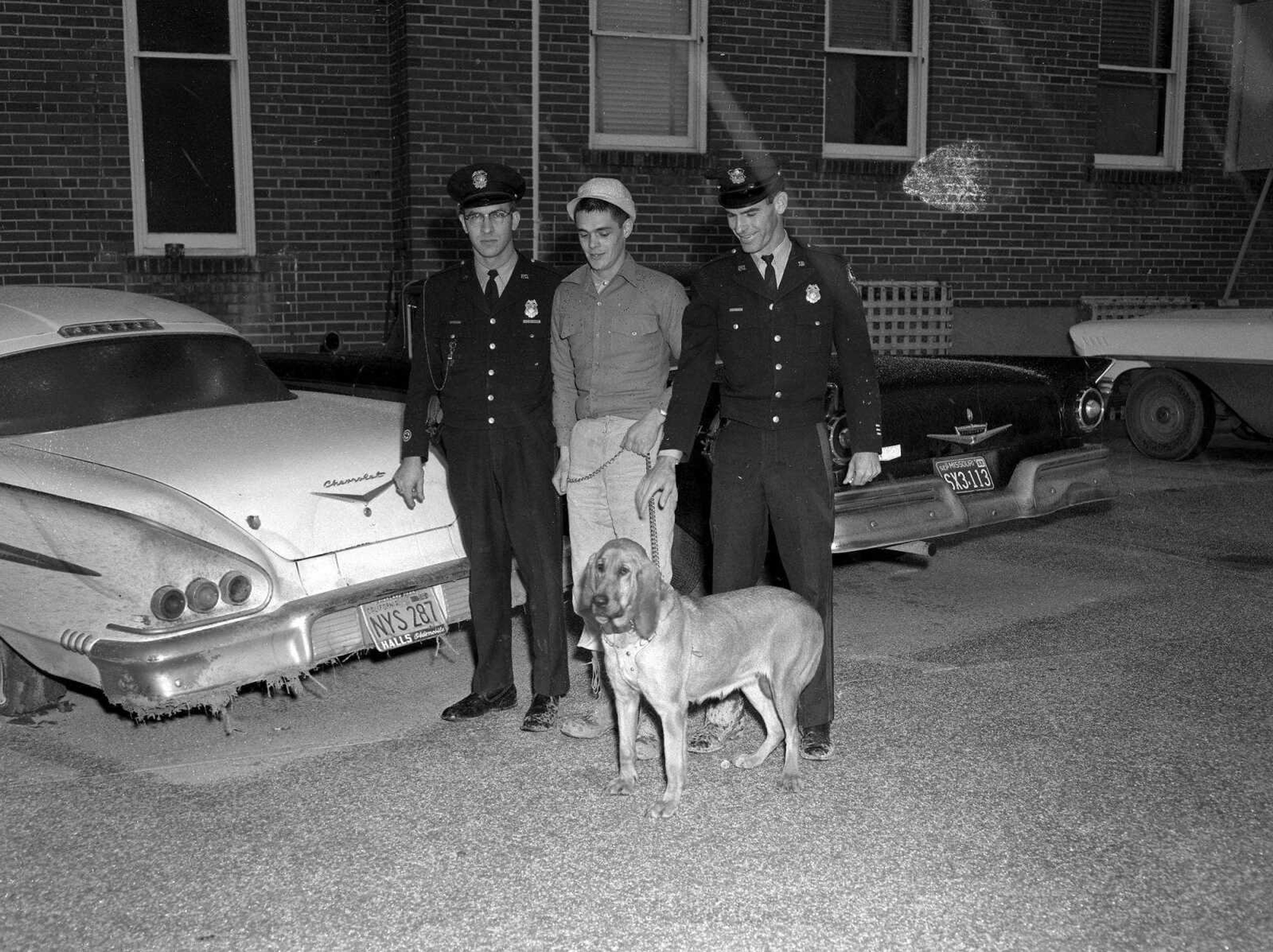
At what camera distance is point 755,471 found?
14.8 feet

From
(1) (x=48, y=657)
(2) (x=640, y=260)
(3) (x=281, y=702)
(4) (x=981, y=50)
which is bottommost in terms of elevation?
(3) (x=281, y=702)

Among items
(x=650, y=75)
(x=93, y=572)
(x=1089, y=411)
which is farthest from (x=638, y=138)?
(x=93, y=572)

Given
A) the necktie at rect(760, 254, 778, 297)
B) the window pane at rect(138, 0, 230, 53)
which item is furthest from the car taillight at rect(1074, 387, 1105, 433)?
the window pane at rect(138, 0, 230, 53)

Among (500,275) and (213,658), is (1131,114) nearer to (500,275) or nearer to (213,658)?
(500,275)

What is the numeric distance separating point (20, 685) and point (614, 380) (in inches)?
96.2

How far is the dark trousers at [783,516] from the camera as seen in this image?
4.49 m

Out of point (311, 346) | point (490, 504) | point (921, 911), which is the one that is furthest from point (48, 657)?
point (311, 346)

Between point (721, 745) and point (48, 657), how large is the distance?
7.49 ft

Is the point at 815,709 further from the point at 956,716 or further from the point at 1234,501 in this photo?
the point at 1234,501

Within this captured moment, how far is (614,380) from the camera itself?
188 inches

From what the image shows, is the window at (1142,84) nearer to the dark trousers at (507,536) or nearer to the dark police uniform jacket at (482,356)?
the dark police uniform jacket at (482,356)

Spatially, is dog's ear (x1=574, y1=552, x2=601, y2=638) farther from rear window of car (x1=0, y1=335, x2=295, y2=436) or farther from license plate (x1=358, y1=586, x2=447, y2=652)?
rear window of car (x1=0, y1=335, x2=295, y2=436)

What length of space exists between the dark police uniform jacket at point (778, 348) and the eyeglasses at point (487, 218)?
782mm

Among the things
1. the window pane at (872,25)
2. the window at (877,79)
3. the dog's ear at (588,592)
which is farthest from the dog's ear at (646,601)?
the window pane at (872,25)
